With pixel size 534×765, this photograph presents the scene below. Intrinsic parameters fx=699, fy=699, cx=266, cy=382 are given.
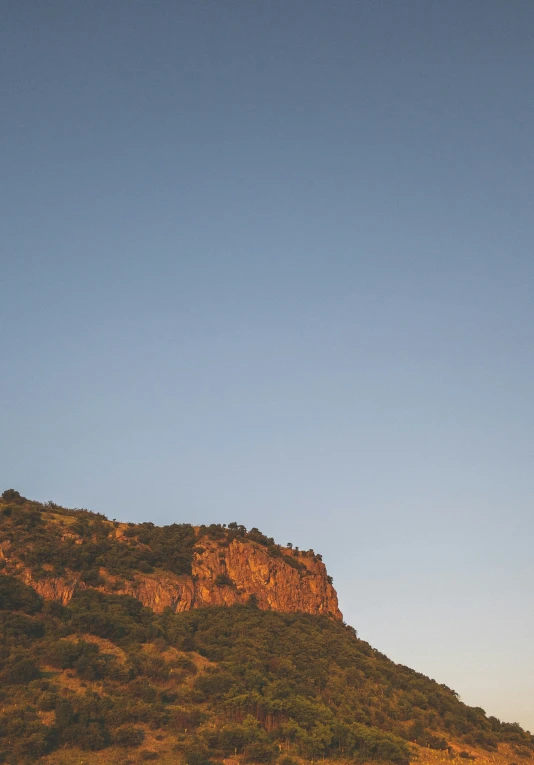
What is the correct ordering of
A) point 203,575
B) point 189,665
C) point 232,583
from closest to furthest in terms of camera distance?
1. point 189,665
2. point 203,575
3. point 232,583

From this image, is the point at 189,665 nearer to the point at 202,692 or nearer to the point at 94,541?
the point at 202,692

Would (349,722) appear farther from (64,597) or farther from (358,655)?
(64,597)

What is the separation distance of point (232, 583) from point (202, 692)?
26.1 m

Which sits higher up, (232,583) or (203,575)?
(232,583)

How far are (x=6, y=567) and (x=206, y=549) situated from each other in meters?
25.6

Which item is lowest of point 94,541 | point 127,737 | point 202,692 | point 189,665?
point 127,737

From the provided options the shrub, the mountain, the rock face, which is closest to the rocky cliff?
the rock face

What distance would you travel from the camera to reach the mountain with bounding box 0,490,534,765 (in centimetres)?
5088

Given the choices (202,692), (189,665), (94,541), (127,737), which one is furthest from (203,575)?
(127,737)

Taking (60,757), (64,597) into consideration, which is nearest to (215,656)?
(64,597)

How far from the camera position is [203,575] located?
3302 inches

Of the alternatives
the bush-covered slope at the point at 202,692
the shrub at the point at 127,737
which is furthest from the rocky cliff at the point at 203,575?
the shrub at the point at 127,737

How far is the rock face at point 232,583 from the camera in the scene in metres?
75.0

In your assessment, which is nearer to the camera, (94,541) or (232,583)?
(94,541)
